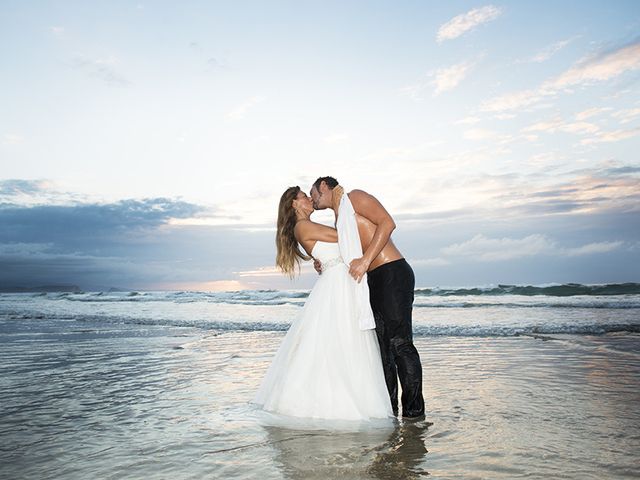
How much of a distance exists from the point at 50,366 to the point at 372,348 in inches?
238

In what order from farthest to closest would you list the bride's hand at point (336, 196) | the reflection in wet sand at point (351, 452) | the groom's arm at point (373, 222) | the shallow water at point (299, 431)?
the bride's hand at point (336, 196) → the groom's arm at point (373, 222) → the shallow water at point (299, 431) → the reflection in wet sand at point (351, 452)

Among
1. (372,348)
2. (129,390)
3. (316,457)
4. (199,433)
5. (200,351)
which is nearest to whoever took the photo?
(316,457)

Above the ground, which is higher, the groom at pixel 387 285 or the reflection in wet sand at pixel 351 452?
the groom at pixel 387 285

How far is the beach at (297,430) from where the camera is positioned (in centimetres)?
373

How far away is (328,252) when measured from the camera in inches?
213

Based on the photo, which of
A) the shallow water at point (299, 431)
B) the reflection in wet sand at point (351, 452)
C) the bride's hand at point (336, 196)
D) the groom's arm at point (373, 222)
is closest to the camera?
the reflection in wet sand at point (351, 452)

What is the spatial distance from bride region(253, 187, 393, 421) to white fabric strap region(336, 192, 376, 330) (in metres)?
0.15

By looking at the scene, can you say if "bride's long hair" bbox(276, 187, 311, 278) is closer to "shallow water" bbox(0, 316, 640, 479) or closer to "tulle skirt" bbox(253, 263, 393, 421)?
"tulle skirt" bbox(253, 263, 393, 421)

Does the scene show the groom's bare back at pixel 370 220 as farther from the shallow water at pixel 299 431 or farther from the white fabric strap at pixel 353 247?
the shallow water at pixel 299 431

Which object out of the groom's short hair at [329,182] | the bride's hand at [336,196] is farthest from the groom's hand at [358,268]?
the groom's short hair at [329,182]

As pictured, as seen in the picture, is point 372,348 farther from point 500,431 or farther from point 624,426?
point 624,426

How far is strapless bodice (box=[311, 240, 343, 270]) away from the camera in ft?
17.7

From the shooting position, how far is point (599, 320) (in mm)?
15375

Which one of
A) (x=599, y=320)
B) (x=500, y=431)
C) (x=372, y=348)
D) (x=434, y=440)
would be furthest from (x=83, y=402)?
(x=599, y=320)
